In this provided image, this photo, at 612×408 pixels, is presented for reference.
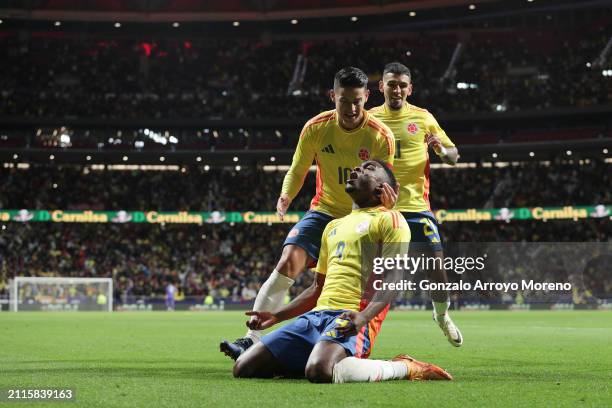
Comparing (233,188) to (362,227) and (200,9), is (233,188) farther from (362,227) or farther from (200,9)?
(362,227)

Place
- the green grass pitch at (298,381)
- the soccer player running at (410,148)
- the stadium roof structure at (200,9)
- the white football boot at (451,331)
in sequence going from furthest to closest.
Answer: the stadium roof structure at (200,9), the white football boot at (451,331), the soccer player running at (410,148), the green grass pitch at (298,381)

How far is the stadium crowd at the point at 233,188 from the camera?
160 ft

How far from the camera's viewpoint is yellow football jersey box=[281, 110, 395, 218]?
323 inches

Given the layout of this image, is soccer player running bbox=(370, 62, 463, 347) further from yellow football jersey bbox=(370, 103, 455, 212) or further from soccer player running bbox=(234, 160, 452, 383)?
soccer player running bbox=(234, 160, 452, 383)

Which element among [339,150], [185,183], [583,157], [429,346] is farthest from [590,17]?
[339,150]

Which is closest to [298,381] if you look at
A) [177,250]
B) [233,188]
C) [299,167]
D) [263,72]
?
[299,167]

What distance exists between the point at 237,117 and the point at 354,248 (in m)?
46.0

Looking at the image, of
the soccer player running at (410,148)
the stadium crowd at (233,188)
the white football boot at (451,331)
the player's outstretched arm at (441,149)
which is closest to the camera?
the player's outstretched arm at (441,149)

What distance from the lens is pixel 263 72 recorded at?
177 feet

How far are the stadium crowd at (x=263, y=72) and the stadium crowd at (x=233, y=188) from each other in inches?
159

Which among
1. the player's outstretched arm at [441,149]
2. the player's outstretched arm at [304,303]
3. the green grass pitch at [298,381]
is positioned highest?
the player's outstretched arm at [441,149]

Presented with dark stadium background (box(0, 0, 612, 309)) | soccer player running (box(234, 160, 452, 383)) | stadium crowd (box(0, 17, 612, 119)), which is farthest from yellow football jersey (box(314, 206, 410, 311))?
stadium crowd (box(0, 17, 612, 119))

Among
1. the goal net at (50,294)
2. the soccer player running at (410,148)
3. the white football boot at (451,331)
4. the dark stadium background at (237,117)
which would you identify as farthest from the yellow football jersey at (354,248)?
the dark stadium background at (237,117)

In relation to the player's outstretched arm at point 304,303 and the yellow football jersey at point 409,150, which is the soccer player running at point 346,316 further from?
the yellow football jersey at point 409,150
